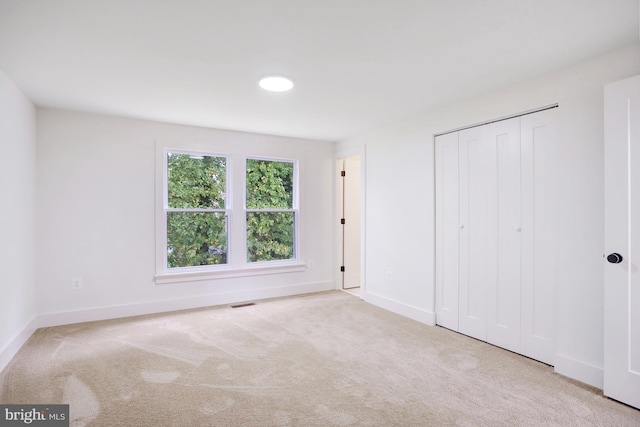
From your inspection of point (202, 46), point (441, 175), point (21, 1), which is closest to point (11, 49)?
point (21, 1)

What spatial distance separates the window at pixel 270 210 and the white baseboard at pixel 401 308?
4.37 feet

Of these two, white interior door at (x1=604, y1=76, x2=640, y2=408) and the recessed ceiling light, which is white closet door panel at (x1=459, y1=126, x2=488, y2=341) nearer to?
white interior door at (x1=604, y1=76, x2=640, y2=408)

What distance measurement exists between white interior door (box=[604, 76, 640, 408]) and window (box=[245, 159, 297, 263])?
369 centimetres

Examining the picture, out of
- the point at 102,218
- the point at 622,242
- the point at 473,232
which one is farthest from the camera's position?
the point at 102,218

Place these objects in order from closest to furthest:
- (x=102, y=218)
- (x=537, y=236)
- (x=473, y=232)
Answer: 1. (x=537, y=236)
2. (x=473, y=232)
3. (x=102, y=218)

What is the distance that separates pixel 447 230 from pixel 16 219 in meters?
4.03

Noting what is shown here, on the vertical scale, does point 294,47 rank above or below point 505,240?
above

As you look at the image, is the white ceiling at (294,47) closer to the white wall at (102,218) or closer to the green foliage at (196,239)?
the white wall at (102,218)

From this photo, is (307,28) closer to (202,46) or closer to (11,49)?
(202,46)

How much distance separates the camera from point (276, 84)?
2867mm

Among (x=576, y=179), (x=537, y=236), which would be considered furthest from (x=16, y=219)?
(x=576, y=179)

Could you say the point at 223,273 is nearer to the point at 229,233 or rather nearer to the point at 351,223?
the point at 229,233

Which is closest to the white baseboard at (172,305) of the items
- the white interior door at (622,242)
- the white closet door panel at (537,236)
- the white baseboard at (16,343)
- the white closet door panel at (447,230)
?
the white baseboard at (16,343)

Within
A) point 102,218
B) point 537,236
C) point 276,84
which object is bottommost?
A: point 537,236
